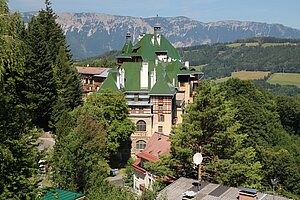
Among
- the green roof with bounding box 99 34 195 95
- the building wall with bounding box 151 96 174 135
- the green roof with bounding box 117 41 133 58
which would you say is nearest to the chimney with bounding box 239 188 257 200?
the green roof with bounding box 99 34 195 95

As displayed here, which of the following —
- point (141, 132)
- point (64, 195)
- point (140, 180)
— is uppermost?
point (64, 195)

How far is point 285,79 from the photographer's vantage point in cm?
18788

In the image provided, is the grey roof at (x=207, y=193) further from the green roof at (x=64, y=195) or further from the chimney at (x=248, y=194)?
the green roof at (x=64, y=195)

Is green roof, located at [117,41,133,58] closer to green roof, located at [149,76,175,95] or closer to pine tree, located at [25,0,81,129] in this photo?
green roof, located at [149,76,175,95]

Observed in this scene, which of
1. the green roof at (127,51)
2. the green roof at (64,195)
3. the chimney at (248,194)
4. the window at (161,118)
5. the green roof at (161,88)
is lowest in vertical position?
the window at (161,118)

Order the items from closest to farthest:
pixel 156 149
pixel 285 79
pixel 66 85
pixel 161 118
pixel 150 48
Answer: pixel 156 149
pixel 66 85
pixel 161 118
pixel 150 48
pixel 285 79

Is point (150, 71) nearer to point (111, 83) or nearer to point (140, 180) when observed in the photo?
Result: point (111, 83)

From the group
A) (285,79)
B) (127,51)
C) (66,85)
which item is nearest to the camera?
(66,85)

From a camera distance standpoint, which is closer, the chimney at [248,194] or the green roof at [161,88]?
the chimney at [248,194]

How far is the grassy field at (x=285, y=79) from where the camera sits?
589 feet

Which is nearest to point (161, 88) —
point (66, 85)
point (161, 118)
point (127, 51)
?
point (161, 118)

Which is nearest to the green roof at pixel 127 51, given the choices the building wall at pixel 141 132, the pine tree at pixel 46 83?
the pine tree at pixel 46 83

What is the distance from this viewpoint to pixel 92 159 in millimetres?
24734

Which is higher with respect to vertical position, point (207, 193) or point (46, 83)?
point (46, 83)
